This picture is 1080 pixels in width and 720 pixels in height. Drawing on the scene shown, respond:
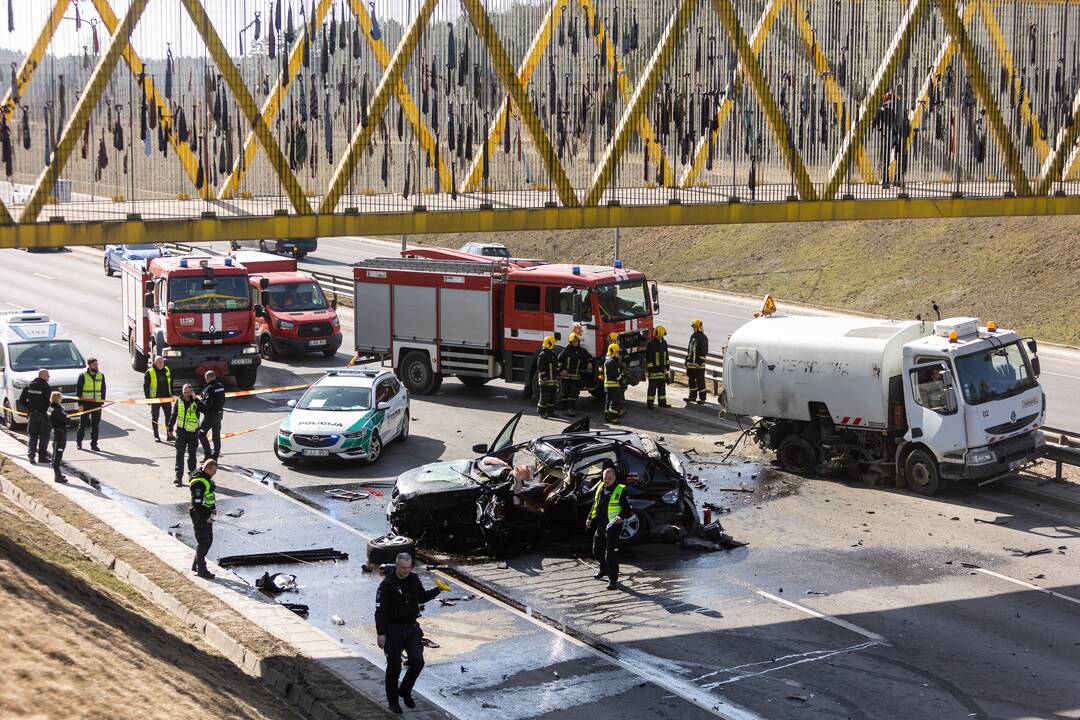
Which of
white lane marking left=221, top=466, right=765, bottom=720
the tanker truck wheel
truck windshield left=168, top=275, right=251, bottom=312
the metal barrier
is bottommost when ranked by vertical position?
white lane marking left=221, top=466, right=765, bottom=720

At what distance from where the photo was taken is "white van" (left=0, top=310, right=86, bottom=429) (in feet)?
82.1

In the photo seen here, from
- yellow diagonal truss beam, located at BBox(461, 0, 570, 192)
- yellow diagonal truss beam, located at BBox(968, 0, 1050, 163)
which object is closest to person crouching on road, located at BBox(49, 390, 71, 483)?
yellow diagonal truss beam, located at BBox(461, 0, 570, 192)

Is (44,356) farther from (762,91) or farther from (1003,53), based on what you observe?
(1003,53)

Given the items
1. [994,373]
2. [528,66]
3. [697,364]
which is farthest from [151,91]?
[994,373]

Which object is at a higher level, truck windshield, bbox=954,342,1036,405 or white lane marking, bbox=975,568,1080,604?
truck windshield, bbox=954,342,1036,405

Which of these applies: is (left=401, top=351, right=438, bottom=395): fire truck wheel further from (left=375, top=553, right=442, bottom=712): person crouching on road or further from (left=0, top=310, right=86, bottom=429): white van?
(left=375, top=553, right=442, bottom=712): person crouching on road

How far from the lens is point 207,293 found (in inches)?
1149

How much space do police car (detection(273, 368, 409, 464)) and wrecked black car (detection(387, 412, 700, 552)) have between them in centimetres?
395

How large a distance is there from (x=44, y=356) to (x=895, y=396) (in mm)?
15220

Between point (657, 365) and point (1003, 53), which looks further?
point (657, 365)

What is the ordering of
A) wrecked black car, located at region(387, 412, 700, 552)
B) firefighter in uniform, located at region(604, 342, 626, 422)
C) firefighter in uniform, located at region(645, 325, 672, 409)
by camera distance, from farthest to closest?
firefighter in uniform, located at region(645, 325, 672, 409) → firefighter in uniform, located at region(604, 342, 626, 422) → wrecked black car, located at region(387, 412, 700, 552)

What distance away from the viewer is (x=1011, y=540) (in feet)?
59.4

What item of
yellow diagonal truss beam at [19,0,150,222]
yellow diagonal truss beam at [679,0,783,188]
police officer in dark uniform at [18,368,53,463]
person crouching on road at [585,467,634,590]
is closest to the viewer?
person crouching on road at [585,467,634,590]

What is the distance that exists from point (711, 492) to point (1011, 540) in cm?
440
